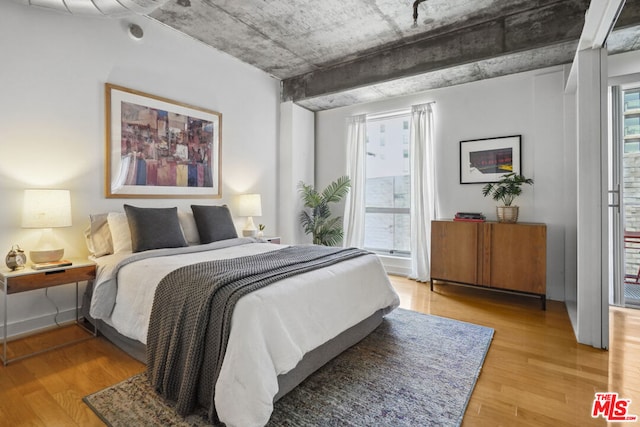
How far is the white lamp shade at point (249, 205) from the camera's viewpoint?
418cm

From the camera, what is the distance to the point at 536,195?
3.75 meters

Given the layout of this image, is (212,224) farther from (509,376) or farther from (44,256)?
(509,376)

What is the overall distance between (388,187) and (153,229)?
132 inches

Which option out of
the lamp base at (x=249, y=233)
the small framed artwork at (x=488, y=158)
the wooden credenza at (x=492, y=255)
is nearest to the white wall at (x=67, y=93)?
the lamp base at (x=249, y=233)

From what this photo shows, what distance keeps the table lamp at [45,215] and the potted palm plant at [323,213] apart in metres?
3.14

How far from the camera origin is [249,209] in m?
4.18

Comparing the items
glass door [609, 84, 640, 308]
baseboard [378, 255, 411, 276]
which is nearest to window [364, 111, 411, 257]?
baseboard [378, 255, 411, 276]

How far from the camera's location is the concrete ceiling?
10.1ft

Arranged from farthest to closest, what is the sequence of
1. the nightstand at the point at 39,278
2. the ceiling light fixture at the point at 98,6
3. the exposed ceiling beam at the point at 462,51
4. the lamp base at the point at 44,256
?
the exposed ceiling beam at the point at 462,51 → the lamp base at the point at 44,256 → the ceiling light fixture at the point at 98,6 → the nightstand at the point at 39,278

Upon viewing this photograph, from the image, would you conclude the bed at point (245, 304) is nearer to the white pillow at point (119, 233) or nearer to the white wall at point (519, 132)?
the white pillow at point (119, 233)

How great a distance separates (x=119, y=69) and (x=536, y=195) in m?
4.69

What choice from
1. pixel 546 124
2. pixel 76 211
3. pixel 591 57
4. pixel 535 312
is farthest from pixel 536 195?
pixel 76 211

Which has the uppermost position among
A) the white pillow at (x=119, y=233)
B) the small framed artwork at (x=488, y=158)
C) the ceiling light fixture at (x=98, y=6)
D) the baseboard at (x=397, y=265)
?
the ceiling light fixture at (x=98, y=6)

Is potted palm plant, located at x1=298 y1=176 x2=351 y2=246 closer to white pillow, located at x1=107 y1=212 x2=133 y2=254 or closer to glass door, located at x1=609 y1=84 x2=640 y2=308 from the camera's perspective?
white pillow, located at x1=107 y1=212 x2=133 y2=254
